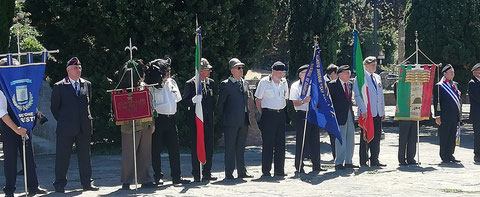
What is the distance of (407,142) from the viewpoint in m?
14.1

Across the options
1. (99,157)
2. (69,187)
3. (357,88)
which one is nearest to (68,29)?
(99,157)

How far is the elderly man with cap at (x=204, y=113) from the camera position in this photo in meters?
12.1

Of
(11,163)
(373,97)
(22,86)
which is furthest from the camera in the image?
(373,97)

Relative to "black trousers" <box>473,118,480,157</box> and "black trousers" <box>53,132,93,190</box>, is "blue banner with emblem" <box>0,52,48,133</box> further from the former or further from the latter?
"black trousers" <box>473,118,480,157</box>

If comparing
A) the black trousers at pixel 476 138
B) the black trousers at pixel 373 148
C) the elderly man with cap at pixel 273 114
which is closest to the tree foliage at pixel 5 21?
the elderly man with cap at pixel 273 114

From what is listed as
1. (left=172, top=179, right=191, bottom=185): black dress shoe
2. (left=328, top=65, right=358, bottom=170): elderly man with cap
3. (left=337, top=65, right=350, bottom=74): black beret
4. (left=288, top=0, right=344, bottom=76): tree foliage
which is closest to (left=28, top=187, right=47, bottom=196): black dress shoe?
(left=172, top=179, right=191, bottom=185): black dress shoe

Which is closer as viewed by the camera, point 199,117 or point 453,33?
point 199,117

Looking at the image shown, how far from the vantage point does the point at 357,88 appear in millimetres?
13742

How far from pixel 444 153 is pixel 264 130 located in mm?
3829

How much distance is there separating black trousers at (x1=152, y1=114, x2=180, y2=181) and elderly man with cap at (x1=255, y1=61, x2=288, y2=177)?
1586 millimetres

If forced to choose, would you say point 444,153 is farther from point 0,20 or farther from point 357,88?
point 0,20

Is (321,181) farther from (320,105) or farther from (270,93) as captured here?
(320,105)

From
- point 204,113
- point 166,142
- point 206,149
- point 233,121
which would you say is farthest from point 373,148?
point 166,142

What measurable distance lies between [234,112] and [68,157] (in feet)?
9.05
